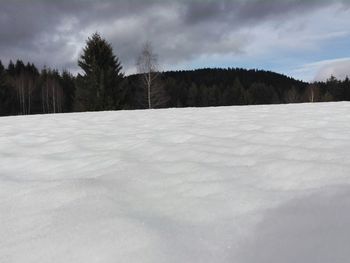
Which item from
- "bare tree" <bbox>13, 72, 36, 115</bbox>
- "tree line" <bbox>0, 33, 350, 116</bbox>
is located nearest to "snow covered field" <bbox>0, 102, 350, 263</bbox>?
"tree line" <bbox>0, 33, 350, 116</bbox>

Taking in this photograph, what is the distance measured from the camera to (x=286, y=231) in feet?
5.45

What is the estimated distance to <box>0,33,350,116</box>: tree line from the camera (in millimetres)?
25750

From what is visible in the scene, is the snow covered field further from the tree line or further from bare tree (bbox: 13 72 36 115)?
bare tree (bbox: 13 72 36 115)

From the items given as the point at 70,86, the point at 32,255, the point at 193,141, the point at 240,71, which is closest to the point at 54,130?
the point at 193,141

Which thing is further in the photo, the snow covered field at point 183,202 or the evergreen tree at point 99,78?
the evergreen tree at point 99,78

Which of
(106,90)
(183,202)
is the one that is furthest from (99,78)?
(183,202)

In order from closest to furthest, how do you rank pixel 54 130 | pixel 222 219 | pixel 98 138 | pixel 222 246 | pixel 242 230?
pixel 222 246 < pixel 242 230 < pixel 222 219 < pixel 98 138 < pixel 54 130

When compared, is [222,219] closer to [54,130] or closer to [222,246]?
[222,246]

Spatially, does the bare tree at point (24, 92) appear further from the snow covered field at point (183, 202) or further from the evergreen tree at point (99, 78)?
the snow covered field at point (183, 202)

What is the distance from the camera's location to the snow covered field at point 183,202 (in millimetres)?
1562

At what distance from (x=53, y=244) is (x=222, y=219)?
84 centimetres

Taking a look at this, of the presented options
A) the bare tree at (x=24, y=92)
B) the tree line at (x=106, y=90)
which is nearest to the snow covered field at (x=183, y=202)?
the tree line at (x=106, y=90)

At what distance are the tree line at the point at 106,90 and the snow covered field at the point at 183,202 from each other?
20713mm

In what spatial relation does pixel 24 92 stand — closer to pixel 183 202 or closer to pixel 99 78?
pixel 99 78
